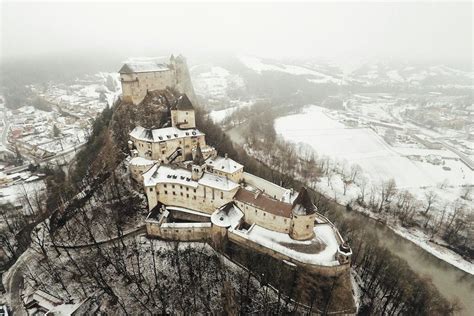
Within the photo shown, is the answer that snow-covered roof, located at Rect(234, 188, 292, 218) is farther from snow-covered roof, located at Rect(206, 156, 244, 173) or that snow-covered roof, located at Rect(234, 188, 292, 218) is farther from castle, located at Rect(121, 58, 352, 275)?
snow-covered roof, located at Rect(206, 156, 244, 173)

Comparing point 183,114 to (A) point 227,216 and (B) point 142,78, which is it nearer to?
(B) point 142,78

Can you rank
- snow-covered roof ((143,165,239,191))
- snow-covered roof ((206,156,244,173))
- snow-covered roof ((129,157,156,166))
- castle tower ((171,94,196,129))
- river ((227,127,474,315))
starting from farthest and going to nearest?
castle tower ((171,94,196,129))
snow-covered roof ((129,157,156,166))
snow-covered roof ((206,156,244,173))
river ((227,127,474,315))
snow-covered roof ((143,165,239,191))

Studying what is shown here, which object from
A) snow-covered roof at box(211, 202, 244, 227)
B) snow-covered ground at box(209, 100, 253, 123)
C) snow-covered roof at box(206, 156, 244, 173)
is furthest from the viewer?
snow-covered ground at box(209, 100, 253, 123)

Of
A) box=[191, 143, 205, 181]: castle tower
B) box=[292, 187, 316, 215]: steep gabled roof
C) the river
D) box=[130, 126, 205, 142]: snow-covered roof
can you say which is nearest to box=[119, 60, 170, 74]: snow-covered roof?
box=[130, 126, 205, 142]: snow-covered roof

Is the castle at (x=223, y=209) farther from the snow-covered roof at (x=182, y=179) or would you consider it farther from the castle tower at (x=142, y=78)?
the castle tower at (x=142, y=78)

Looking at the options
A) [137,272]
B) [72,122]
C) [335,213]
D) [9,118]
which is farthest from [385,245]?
[9,118]

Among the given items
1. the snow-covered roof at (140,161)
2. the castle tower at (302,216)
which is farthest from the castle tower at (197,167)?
the castle tower at (302,216)

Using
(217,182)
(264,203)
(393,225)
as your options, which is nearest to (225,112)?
(393,225)
